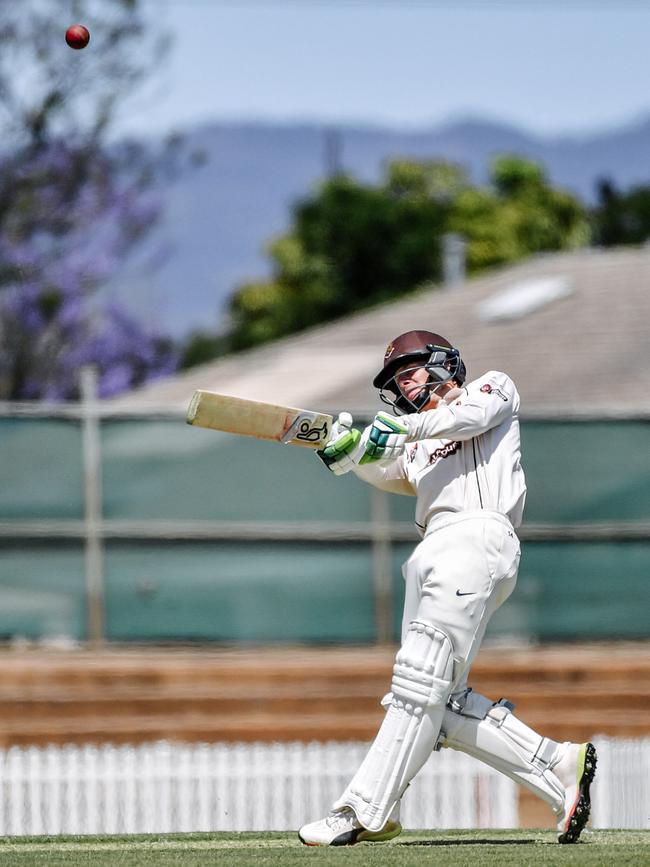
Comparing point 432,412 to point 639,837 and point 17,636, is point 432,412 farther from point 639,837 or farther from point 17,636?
point 17,636

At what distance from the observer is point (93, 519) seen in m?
13.3

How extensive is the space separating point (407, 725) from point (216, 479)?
7104mm

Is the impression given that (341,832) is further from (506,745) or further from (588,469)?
(588,469)

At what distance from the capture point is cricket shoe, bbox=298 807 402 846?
6.47 m

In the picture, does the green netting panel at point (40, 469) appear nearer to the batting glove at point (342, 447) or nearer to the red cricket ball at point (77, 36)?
the red cricket ball at point (77, 36)

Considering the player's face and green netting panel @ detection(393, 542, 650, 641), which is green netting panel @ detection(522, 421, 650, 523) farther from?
the player's face

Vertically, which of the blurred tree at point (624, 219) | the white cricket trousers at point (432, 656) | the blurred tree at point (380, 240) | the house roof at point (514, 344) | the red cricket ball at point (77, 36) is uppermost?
the blurred tree at point (624, 219)

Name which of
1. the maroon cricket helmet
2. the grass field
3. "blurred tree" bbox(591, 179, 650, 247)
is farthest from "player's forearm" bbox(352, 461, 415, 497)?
"blurred tree" bbox(591, 179, 650, 247)

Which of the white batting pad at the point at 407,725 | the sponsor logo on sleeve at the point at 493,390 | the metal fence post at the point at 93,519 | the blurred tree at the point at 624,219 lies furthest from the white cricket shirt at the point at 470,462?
the blurred tree at the point at 624,219

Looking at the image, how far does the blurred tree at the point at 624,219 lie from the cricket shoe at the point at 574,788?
50319 mm

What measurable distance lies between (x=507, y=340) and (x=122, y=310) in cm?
1442

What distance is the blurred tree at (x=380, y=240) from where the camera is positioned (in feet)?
148

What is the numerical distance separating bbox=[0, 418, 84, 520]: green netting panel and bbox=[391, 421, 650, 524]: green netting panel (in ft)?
10.9

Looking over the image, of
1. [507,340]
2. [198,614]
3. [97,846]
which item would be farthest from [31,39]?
[97,846]
